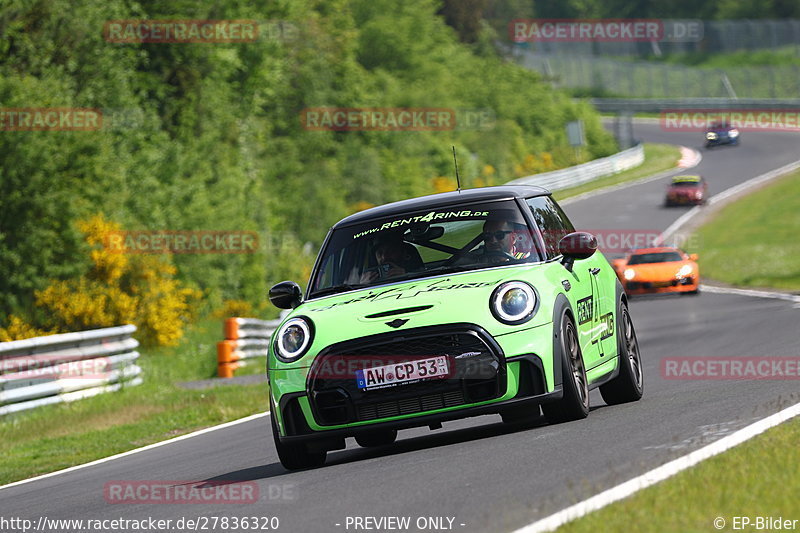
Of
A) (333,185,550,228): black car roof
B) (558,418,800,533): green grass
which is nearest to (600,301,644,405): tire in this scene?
(333,185,550,228): black car roof

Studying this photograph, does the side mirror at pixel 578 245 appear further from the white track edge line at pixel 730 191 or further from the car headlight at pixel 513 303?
the white track edge line at pixel 730 191

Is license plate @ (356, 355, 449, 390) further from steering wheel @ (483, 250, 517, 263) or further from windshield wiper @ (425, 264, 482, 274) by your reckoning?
steering wheel @ (483, 250, 517, 263)

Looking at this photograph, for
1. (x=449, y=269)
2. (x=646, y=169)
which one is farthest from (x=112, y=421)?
(x=646, y=169)

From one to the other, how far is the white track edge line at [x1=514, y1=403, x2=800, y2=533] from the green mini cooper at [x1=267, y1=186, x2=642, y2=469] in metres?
1.38

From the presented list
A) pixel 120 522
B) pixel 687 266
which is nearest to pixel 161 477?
pixel 120 522

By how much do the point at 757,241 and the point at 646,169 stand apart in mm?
27936

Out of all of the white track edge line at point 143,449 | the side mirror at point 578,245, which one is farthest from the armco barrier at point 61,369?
the side mirror at point 578,245

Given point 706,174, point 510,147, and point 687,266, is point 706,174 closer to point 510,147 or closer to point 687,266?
point 510,147

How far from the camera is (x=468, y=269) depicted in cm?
932

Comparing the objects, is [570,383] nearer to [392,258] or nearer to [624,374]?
[392,258]

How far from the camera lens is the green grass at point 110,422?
44.2 feet

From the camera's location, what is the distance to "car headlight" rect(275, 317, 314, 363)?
341 inches

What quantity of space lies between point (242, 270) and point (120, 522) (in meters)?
33.6

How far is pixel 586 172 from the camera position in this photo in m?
70.2
